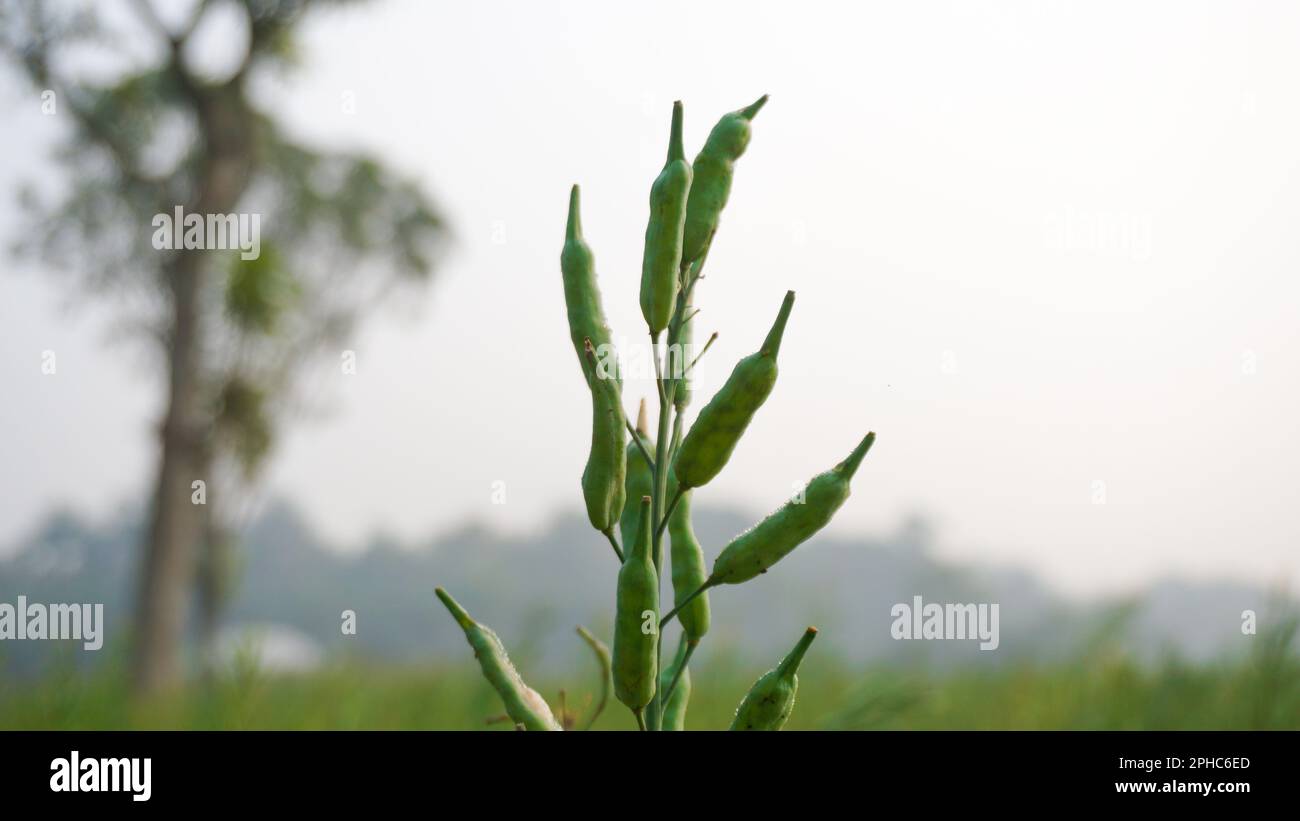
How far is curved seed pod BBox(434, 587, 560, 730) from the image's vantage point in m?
1.47

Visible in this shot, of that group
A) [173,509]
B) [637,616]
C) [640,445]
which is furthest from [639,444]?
[173,509]

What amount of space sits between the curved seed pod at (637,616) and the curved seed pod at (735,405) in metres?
0.13

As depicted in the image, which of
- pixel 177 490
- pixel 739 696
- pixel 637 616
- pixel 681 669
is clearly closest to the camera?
pixel 637 616

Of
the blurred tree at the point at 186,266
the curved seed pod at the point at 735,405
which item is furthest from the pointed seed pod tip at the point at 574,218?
the blurred tree at the point at 186,266

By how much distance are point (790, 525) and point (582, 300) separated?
44 cm

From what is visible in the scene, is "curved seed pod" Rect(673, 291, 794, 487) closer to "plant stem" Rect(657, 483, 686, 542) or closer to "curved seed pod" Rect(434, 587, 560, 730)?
"plant stem" Rect(657, 483, 686, 542)

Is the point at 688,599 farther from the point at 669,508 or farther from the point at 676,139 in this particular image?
the point at 676,139

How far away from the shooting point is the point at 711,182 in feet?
4.99

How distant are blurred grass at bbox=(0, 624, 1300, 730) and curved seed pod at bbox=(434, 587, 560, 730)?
1.57 m

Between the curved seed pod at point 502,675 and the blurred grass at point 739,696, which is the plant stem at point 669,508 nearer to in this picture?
the curved seed pod at point 502,675

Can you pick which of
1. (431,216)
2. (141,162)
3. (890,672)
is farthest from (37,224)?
(890,672)

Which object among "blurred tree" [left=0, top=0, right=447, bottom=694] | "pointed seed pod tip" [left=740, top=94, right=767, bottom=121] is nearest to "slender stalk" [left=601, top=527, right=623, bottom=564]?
"pointed seed pod tip" [left=740, top=94, right=767, bottom=121]

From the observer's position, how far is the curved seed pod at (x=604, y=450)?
1.46 meters
